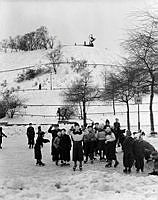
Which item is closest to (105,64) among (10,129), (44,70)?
(44,70)

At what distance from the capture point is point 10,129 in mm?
37438

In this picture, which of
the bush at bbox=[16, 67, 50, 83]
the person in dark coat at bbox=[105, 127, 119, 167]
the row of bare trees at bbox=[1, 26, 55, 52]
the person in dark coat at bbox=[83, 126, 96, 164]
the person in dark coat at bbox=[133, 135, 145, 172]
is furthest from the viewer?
the row of bare trees at bbox=[1, 26, 55, 52]

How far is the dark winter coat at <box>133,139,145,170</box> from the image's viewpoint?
14.1m

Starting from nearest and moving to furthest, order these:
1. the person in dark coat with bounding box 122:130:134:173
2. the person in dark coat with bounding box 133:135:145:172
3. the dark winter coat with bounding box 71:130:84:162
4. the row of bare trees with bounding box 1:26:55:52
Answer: the person in dark coat with bounding box 122:130:134:173 → the person in dark coat with bounding box 133:135:145:172 → the dark winter coat with bounding box 71:130:84:162 → the row of bare trees with bounding box 1:26:55:52

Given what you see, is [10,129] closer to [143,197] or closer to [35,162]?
[35,162]

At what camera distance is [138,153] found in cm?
1420

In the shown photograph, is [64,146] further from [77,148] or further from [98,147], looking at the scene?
[98,147]

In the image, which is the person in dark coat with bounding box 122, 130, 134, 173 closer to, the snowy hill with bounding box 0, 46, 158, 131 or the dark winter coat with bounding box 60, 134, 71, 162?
the dark winter coat with bounding box 60, 134, 71, 162

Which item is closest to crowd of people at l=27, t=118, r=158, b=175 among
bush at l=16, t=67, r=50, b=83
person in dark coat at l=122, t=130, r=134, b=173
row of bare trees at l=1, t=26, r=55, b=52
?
person in dark coat at l=122, t=130, r=134, b=173

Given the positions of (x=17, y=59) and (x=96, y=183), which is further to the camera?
(x=17, y=59)

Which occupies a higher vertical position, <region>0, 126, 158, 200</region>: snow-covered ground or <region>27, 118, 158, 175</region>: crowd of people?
<region>27, 118, 158, 175</region>: crowd of people

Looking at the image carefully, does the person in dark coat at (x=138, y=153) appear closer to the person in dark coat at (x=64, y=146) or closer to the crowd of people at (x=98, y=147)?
the crowd of people at (x=98, y=147)

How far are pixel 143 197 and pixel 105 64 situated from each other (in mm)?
88146

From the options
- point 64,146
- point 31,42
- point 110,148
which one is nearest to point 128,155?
point 110,148
